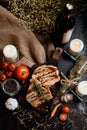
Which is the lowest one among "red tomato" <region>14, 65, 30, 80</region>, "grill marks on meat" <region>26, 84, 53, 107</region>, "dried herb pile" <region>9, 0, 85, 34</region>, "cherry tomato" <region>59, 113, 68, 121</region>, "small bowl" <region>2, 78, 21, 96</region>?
"cherry tomato" <region>59, 113, 68, 121</region>

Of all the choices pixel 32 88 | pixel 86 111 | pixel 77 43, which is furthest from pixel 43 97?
pixel 77 43

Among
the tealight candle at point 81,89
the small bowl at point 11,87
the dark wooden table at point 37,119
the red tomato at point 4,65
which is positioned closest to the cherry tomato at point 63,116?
the dark wooden table at point 37,119

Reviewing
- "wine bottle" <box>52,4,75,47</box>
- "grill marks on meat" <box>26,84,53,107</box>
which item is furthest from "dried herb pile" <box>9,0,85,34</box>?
"grill marks on meat" <box>26,84,53,107</box>

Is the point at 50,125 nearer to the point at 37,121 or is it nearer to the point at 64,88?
the point at 37,121

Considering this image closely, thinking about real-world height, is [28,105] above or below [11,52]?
below

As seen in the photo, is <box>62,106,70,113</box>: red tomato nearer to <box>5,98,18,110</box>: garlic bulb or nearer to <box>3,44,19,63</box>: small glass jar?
<box>5,98,18,110</box>: garlic bulb
